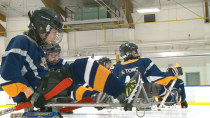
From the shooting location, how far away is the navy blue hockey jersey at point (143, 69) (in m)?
2.84

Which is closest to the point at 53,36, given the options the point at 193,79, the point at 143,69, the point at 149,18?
the point at 143,69

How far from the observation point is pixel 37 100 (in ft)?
5.41

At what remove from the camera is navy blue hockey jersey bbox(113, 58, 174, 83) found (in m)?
2.84

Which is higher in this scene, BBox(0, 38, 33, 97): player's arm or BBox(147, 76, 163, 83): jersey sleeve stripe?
BBox(0, 38, 33, 97): player's arm

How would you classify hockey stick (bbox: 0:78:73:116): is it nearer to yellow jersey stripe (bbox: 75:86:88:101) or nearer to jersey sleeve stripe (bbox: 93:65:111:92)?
jersey sleeve stripe (bbox: 93:65:111:92)

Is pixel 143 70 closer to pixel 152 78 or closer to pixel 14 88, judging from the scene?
pixel 152 78

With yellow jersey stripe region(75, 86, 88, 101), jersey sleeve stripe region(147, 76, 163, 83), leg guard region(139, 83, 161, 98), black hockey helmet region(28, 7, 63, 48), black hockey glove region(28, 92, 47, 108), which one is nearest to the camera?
black hockey glove region(28, 92, 47, 108)

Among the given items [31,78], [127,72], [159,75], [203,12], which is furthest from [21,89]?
[203,12]

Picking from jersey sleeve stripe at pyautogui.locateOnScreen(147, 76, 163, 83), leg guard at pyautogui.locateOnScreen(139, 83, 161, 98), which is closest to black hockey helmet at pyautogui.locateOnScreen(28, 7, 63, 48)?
→ leg guard at pyautogui.locateOnScreen(139, 83, 161, 98)

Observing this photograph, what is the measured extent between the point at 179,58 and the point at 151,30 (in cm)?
202

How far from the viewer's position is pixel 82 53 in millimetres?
11938

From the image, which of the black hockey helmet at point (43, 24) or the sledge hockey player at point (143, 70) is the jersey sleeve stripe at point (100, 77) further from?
the sledge hockey player at point (143, 70)

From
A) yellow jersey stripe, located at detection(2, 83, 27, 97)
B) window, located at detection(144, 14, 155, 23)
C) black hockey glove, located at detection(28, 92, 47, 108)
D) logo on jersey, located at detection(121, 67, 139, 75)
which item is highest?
window, located at detection(144, 14, 155, 23)

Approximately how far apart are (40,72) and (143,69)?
1.45 m
